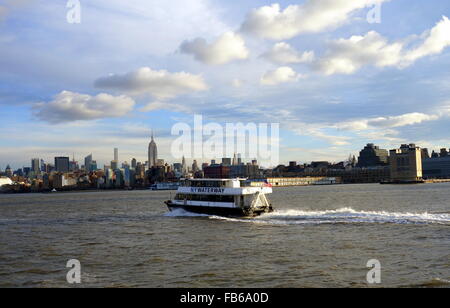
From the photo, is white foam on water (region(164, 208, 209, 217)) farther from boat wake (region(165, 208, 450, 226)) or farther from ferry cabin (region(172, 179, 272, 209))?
boat wake (region(165, 208, 450, 226))

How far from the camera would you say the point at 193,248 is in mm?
37375

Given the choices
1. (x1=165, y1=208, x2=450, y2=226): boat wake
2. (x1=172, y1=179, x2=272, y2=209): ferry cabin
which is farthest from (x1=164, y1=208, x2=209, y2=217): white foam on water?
(x1=165, y1=208, x2=450, y2=226): boat wake

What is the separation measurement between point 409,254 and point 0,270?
27.6 metres

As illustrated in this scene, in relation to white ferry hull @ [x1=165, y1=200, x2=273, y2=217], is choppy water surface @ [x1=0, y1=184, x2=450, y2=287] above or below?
below

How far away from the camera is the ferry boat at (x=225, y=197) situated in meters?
61.8

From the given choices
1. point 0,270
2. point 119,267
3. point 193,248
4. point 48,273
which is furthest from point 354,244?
point 0,270

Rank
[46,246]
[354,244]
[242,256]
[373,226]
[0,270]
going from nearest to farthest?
[0,270]
[242,256]
[354,244]
[46,246]
[373,226]

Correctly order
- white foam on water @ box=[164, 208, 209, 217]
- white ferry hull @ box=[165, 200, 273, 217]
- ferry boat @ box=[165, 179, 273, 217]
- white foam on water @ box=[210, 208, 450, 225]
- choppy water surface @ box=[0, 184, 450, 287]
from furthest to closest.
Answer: white foam on water @ box=[164, 208, 209, 217]
ferry boat @ box=[165, 179, 273, 217]
white ferry hull @ box=[165, 200, 273, 217]
white foam on water @ box=[210, 208, 450, 225]
choppy water surface @ box=[0, 184, 450, 287]

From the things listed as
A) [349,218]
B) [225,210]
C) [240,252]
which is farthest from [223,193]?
[240,252]

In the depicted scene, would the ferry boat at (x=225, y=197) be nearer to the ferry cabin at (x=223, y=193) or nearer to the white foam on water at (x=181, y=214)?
the ferry cabin at (x=223, y=193)

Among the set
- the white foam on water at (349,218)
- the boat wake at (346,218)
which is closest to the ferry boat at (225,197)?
the boat wake at (346,218)

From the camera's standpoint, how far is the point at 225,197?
63.5m

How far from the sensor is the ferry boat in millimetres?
61781
